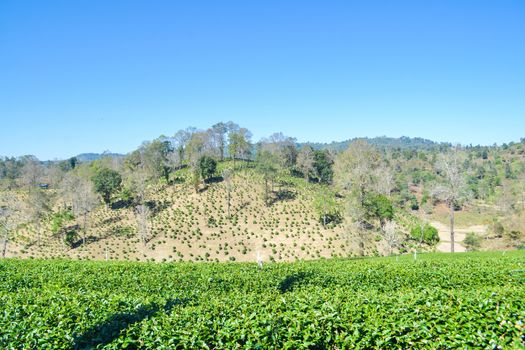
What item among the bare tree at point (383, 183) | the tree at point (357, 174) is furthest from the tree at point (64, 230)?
the bare tree at point (383, 183)

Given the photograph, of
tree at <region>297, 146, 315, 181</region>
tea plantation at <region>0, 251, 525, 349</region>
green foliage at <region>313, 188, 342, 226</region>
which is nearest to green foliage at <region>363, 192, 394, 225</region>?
green foliage at <region>313, 188, 342, 226</region>

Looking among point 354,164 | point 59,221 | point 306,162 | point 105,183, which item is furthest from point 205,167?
point 354,164

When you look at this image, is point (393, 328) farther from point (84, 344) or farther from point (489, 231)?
point (489, 231)

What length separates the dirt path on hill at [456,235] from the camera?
5003 centimetres

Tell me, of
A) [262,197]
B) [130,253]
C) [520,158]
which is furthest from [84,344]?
[520,158]

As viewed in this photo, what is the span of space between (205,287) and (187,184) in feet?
171

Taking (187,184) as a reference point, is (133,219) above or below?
below

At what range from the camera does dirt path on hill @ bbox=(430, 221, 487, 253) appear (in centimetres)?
5003

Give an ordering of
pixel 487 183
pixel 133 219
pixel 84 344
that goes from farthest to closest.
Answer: pixel 487 183 < pixel 133 219 < pixel 84 344

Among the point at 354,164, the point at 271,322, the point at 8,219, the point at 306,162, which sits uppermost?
the point at 306,162

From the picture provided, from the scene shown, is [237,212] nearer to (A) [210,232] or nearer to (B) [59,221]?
(A) [210,232]

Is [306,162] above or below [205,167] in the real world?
above

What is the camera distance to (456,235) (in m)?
62.9

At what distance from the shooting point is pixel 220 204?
56.5 m
